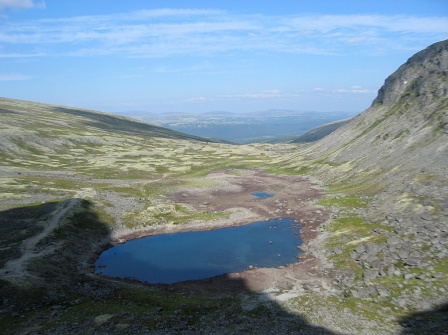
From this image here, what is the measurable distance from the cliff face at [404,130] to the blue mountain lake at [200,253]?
43.2m

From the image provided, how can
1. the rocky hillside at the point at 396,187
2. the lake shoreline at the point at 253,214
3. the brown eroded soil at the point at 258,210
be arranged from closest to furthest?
the rocky hillside at the point at 396,187 < the brown eroded soil at the point at 258,210 < the lake shoreline at the point at 253,214

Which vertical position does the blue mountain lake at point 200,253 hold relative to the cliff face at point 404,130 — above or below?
below

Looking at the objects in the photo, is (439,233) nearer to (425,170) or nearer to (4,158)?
(425,170)

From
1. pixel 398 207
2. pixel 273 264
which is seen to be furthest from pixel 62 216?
pixel 398 207

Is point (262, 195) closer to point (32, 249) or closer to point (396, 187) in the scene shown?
point (396, 187)

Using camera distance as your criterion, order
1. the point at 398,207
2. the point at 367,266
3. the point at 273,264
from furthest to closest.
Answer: the point at 398,207, the point at 273,264, the point at 367,266

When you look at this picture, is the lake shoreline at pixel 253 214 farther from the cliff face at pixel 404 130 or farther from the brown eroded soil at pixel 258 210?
the cliff face at pixel 404 130

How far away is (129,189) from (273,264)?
70.0 m

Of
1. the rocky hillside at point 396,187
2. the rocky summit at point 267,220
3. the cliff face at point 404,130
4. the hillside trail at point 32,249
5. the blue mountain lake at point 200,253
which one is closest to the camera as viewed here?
the rocky summit at point 267,220

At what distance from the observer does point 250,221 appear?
307ft

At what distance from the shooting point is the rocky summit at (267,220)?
43375 mm

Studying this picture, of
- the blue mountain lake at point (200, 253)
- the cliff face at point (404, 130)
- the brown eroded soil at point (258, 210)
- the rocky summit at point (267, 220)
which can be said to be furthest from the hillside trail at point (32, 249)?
the cliff face at point (404, 130)

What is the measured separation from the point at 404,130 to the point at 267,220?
71.3 m

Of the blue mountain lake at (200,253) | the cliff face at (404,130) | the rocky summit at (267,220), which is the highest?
the cliff face at (404,130)
